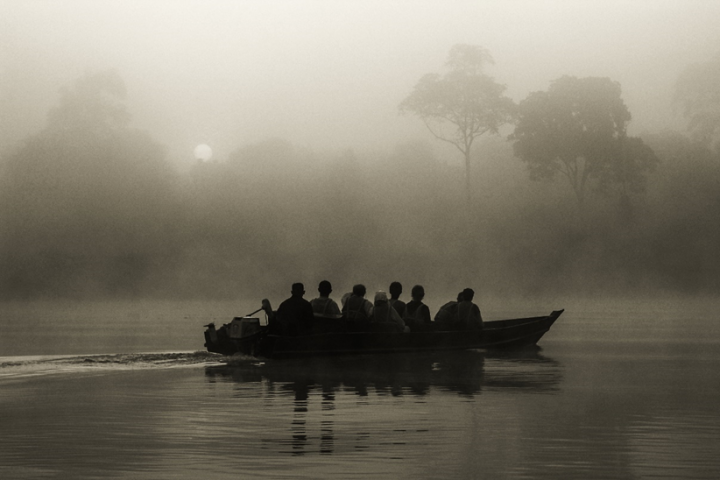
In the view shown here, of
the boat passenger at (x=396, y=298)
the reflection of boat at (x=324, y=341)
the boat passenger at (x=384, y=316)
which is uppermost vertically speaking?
the boat passenger at (x=396, y=298)

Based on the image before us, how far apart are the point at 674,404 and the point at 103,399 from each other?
8.70m

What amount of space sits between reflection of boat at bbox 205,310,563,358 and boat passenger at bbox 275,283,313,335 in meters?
0.17

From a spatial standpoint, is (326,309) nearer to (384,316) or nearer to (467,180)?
(384,316)

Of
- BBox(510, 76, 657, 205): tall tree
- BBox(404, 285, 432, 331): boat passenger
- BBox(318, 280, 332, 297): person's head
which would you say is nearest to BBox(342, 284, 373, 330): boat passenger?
BBox(318, 280, 332, 297): person's head

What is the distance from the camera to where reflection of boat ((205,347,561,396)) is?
19.1m

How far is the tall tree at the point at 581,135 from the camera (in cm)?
6084

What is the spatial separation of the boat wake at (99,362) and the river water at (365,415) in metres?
0.05

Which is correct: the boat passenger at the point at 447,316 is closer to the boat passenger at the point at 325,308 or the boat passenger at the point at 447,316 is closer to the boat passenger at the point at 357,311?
the boat passenger at the point at 357,311

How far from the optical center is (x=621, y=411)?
591 inches

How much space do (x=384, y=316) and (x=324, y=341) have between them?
64.5 inches

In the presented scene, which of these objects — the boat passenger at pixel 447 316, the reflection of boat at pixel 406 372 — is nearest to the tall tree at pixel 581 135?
the reflection of boat at pixel 406 372

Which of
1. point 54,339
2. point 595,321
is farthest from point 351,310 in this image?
point 595,321

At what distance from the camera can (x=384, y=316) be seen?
24.3m

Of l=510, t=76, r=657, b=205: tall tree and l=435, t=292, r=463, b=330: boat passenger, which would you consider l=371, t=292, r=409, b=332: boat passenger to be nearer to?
l=435, t=292, r=463, b=330: boat passenger
